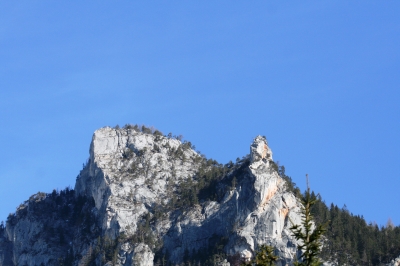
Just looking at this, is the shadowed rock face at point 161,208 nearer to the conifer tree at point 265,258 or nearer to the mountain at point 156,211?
the mountain at point 156,211

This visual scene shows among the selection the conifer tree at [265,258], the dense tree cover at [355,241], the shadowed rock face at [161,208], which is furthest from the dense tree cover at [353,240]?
the conifer tree at [265,258]

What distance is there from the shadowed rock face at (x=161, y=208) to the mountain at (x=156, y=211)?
20cm

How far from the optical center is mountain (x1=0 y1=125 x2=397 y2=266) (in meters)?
158

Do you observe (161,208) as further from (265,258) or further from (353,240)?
(265,258)

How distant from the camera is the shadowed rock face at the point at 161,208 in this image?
520 ft

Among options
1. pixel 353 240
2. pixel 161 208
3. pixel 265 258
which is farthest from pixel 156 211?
pixel 265 258

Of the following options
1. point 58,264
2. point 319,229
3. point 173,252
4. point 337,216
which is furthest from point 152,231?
point 319,229

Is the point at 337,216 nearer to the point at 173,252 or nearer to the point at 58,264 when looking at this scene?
the point at 173,252

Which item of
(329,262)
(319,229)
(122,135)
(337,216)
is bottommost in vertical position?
(319,229)

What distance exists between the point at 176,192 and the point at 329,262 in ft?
134

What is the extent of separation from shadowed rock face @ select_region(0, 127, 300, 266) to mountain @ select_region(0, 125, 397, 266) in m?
0.20

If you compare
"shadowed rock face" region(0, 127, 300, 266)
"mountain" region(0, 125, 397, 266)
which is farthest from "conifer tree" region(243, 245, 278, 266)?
"shadowed rock face" region(0, 127, 300, 266)

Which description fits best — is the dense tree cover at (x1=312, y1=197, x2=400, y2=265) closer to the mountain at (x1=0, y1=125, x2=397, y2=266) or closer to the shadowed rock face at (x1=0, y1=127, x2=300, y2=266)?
the mountain at (x1=0, y1=125, x2=397, y2=266)

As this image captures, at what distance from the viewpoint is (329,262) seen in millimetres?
148125
